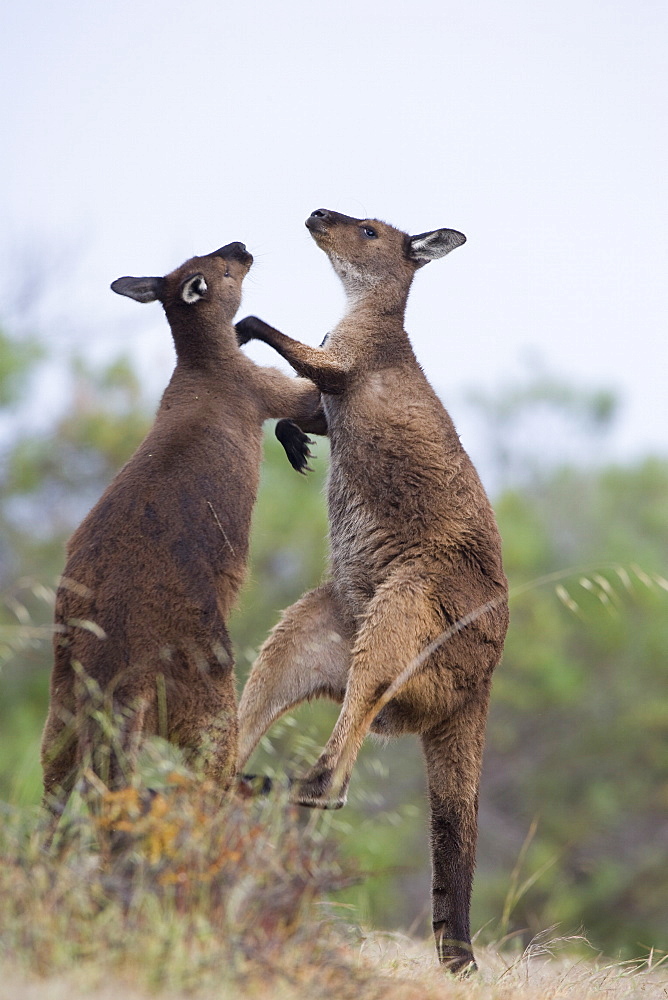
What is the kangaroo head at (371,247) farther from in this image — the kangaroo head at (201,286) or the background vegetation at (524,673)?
the background vegetation at (524,673)

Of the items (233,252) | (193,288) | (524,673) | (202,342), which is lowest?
(524,673)

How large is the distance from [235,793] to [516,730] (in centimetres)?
1812

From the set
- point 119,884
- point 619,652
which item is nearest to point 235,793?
point 119,884

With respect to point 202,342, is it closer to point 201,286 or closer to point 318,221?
point 201,286

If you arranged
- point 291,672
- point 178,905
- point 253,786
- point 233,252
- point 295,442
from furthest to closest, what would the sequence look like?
1. point 233,252
2. point 295,442
3. point 291,672
4. point 253,786
5. point 178,905

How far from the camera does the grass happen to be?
11.1ft

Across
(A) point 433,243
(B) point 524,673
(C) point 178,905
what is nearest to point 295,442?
(A) point 433,243

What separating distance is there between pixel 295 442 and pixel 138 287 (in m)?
1.19

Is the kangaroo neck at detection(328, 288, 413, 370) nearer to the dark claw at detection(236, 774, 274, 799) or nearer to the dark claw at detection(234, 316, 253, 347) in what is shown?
the dark claw at detection(234, 316, 253, 347)

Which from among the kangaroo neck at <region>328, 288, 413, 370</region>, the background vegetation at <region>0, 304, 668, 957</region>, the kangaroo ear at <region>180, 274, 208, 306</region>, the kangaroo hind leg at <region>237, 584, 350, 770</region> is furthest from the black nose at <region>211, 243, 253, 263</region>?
the background vegetation at <region>0, 304, 668, 957</region>

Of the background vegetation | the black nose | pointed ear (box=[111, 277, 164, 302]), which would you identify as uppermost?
the black nose

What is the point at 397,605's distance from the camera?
5598 millimetres

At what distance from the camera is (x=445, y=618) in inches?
224

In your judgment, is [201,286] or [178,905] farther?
[201,286]
